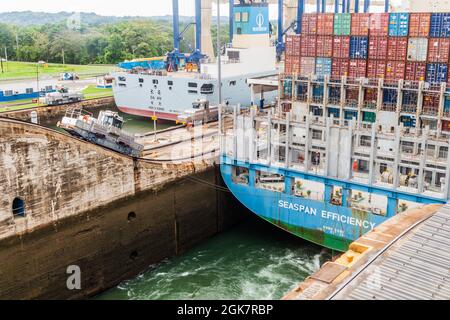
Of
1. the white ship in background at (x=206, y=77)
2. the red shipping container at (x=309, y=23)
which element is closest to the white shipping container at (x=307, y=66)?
the red shipping container at (x=309, y=23)

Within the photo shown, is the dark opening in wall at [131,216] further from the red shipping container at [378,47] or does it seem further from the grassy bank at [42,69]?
the grassy bank at [42,69]

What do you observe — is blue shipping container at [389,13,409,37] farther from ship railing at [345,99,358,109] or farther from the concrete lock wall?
the concrete lock wall

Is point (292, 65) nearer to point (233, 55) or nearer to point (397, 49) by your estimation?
point (397, 49)

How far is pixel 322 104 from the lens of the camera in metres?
35.4

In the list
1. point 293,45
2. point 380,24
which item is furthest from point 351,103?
point 293,45

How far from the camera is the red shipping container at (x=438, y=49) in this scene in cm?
3212

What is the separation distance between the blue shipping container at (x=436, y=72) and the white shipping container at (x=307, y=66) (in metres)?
7.78

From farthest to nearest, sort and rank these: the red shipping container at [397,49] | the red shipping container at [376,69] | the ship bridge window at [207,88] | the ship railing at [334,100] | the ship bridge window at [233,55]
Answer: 1. the ship bridge window at [233,55]
2. the ship bridge window at [207,88]
3. the ship railing at [334,100]
4. the red shipping container at [376,69]
5. the red shipping container at [397,49]

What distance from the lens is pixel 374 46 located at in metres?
34.6

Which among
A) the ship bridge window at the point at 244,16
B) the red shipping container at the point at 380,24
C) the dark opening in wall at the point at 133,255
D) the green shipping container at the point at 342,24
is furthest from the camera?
the ship bridge window at the point at 244,16

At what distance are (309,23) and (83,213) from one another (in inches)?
852

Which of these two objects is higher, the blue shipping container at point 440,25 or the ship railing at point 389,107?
the blue shipping container at point 440,25
